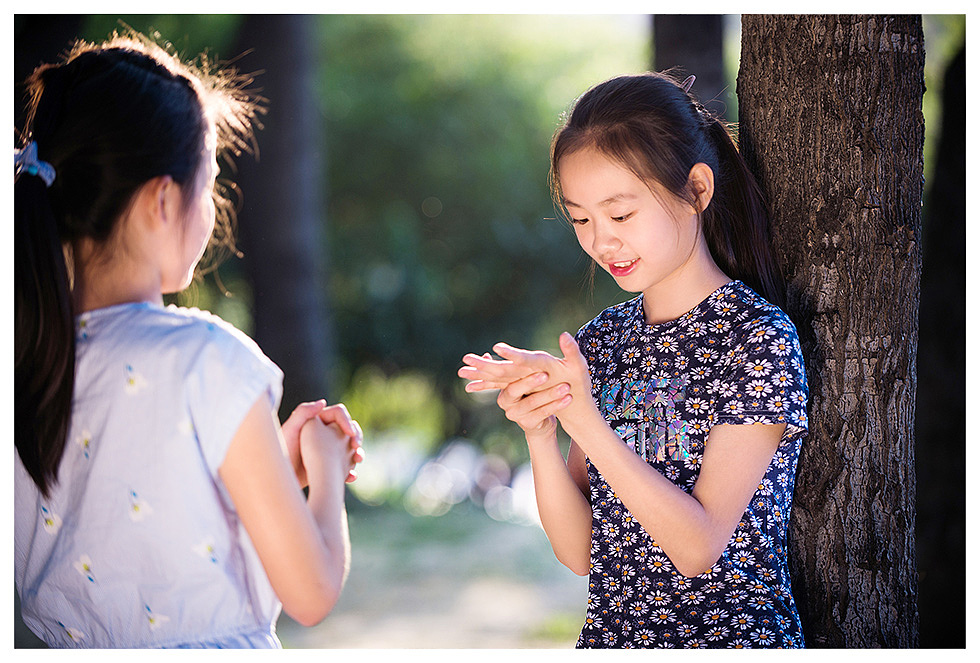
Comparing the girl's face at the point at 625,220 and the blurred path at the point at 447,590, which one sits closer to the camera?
the girl's face at the point at 625,220

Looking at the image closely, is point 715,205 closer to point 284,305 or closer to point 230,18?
point 284,305

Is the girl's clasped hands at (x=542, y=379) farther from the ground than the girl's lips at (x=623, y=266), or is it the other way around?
the girl's lips at (x=623, y=266)

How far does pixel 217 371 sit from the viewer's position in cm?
141

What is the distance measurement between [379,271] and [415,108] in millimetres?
1995

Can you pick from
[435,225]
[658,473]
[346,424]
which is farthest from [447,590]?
[435,225]

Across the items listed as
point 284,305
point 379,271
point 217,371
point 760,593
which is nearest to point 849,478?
point 760,593

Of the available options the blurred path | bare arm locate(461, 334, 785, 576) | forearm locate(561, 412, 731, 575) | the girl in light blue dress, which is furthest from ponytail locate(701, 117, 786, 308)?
the blurred path

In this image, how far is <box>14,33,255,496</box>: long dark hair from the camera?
1476 millimetres

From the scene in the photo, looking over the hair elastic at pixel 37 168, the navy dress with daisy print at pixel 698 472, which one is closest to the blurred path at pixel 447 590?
the navy dress with daisy print at pixel 698 472

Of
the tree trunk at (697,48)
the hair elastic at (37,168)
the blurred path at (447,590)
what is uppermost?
the tree trunk at (697,48)

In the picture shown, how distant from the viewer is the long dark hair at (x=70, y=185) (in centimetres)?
148

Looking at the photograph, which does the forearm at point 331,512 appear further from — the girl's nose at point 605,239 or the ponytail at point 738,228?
the ponytail at point 738,228

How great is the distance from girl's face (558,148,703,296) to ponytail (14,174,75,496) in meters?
0.95

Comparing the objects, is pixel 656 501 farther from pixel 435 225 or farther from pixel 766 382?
pixel 435 225
